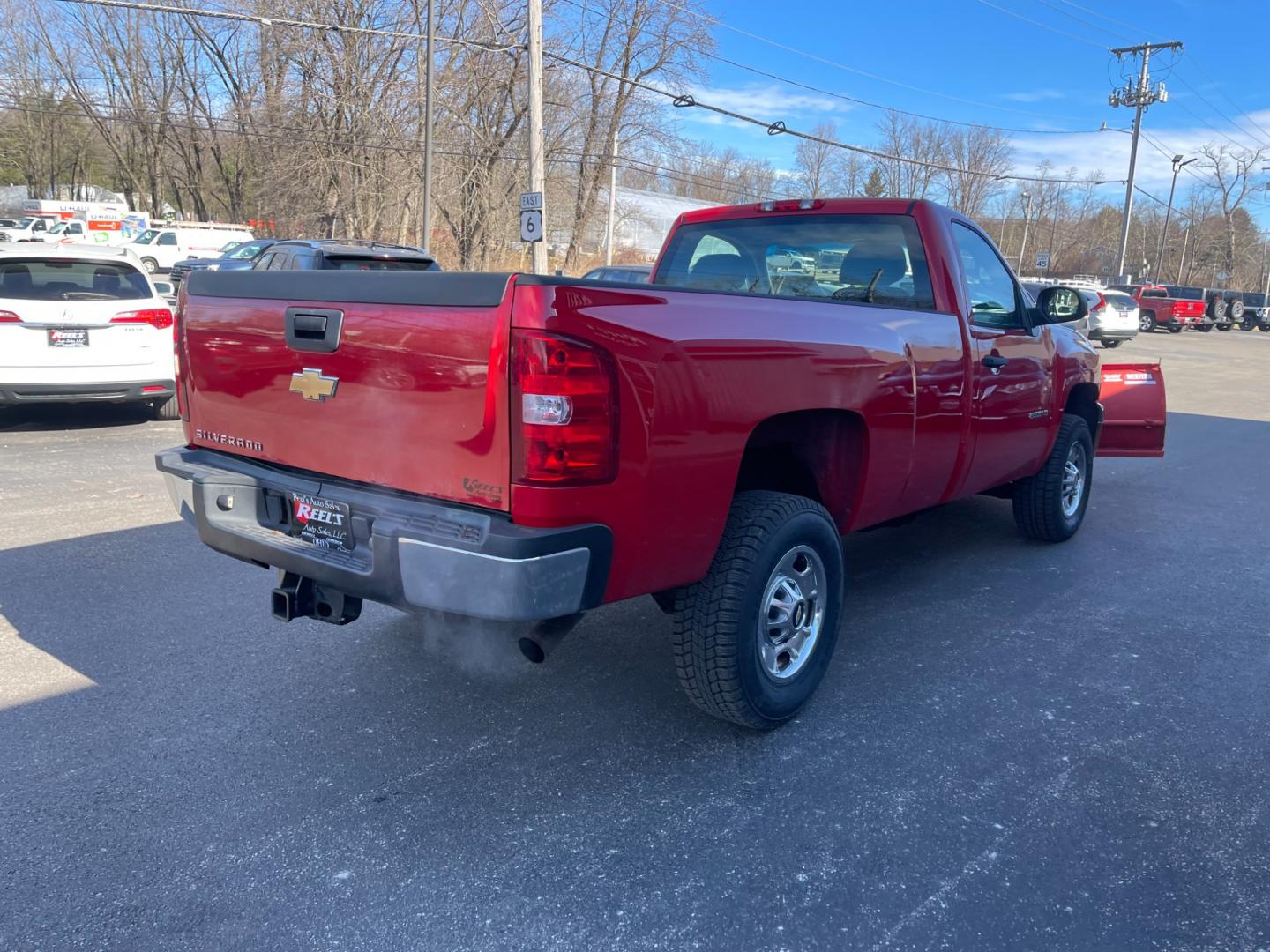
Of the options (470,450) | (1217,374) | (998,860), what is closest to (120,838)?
(470,450)

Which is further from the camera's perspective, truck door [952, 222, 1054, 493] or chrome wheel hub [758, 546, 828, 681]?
truck door [952, 222, 1054, 493]

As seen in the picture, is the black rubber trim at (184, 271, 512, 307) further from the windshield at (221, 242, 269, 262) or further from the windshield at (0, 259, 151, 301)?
the windshield at (221, 242, 269, 262)

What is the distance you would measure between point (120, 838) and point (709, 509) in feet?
6.48

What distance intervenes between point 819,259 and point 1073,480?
2.73 metres

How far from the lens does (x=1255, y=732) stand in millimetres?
3658

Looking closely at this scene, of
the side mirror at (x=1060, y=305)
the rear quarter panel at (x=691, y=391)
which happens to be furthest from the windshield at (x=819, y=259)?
the side mirror at (x=1060, y=305)

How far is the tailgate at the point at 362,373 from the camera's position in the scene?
2.72 metres

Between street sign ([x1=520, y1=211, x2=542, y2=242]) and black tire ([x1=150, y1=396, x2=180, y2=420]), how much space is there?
8329 millimetres

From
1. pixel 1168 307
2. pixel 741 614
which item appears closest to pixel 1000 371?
pixel 741 614

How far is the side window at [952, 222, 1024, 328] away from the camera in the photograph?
4.75 m

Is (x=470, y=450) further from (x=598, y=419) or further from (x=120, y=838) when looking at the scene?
(x=120, y=838)

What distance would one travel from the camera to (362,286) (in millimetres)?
3018

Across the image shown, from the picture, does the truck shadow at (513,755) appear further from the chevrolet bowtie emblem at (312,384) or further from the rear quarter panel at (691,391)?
the chevrolet bowtie emblem at (312,384)

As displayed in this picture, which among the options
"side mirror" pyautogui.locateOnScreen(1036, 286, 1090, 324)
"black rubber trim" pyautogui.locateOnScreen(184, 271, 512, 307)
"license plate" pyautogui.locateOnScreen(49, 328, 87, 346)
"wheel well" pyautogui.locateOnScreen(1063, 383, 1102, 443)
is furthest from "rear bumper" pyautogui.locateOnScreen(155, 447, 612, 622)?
"license plate" pyautogui.locateOnScreen(49, 328, 87, 346)
